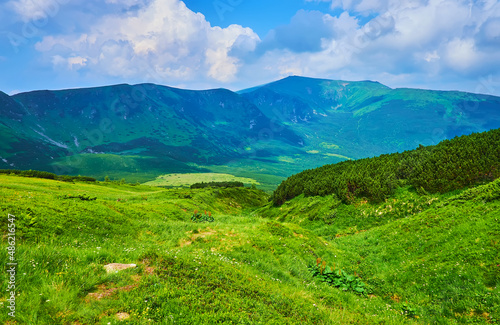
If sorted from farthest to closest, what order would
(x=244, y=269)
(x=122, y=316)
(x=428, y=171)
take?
(x=428, y=171), (x=244, y=269), (x=122, y=316)

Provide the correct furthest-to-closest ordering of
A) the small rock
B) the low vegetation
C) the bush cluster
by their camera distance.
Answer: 1. the bush cluster
2. the low vegetation
3. the small rock

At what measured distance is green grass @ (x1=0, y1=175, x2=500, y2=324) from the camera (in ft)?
21.9

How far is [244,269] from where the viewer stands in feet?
37.0

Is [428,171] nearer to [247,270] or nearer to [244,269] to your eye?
[247,270]

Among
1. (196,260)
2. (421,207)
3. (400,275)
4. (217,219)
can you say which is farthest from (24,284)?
(421,207)

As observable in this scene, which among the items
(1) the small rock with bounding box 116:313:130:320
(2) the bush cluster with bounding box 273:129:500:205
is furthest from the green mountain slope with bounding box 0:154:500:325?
(2) the bush cluster with bounding box 273:129:500:205

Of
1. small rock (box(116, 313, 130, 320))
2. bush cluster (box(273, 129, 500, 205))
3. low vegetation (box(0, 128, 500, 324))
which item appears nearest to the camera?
small rock (box(116, 313, 130, 320))

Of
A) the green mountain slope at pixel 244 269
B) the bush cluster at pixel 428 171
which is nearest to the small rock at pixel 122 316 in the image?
the green mountain slope at pixel 244 269

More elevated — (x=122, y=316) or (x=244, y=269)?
(x=122, y=316)

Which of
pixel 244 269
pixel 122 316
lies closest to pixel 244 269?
pixel 244 269

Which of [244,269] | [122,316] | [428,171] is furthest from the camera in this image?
[428,171]

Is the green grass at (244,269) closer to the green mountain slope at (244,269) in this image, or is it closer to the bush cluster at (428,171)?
the green mountain slope at (244,269)

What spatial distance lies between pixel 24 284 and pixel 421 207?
101ft

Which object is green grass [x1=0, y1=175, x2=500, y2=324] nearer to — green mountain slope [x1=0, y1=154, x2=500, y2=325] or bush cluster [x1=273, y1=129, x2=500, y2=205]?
green mountain slope [x1=0, y1=154, x2=500, y2=325]
